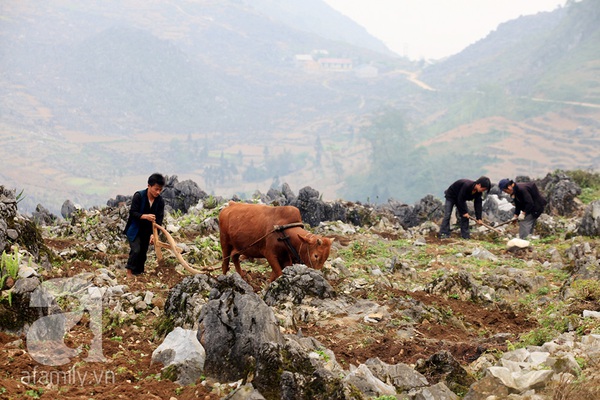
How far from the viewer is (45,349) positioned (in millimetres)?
7648

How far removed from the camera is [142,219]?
1167 centimetres

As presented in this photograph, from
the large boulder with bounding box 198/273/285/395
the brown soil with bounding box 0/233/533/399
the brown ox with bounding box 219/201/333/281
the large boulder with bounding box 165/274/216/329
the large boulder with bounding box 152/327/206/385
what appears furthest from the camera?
A: the brown ox with bounding box 219/201/333/281

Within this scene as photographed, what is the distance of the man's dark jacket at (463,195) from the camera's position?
19891mm

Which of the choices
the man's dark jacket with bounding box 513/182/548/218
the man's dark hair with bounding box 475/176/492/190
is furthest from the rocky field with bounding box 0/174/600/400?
the man's dark hair with bounding box 475/176/492/190

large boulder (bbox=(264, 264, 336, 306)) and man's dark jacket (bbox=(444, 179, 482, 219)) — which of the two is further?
man's dark jacket (bbox=(444, 179, 482, 219))

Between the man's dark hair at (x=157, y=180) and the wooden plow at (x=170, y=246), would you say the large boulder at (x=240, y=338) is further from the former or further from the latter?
the man's dark hair at (x=157, y=180)

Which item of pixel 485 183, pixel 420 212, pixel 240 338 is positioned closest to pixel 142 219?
pixel 240 338

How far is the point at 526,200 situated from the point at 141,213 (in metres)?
11.9

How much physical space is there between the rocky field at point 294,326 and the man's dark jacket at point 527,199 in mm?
2607

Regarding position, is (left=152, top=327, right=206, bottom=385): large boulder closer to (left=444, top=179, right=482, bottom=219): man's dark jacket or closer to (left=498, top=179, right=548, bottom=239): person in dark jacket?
(left=498, top=179, right=548, bottom=239): person in dark jacket

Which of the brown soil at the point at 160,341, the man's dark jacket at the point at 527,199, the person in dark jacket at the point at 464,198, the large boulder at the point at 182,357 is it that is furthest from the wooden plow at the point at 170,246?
the man's dark jacket at the point at 527,199

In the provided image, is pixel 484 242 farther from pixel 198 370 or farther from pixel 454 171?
pixel 454 171

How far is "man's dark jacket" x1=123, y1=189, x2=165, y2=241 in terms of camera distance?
11.6 metres

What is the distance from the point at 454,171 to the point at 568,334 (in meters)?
151
